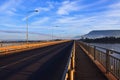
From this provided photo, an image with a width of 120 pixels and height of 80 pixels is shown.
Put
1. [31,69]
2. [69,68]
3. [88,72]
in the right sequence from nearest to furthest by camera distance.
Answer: [69,68]
[88,72]
[31,69]

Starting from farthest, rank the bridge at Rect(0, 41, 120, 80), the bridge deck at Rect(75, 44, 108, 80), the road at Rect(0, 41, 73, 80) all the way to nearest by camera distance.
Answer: the road at Rect(0, 41, 73, 80) → the bridge deck at Rect(75, 44, 108, 80) → the bridge at Rect(0, 41, 120, 80)

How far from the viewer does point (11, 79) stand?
14266 mm

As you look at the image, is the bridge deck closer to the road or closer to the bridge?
the bridge

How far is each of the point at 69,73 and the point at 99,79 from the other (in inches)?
249

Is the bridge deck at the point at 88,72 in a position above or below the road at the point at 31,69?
above

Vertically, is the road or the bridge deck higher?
the bridge deck

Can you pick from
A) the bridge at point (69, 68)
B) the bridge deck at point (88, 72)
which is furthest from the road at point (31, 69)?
the bridge deck at point (88, 72)

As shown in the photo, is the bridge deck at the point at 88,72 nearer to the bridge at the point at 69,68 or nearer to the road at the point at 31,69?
the bridge at the point at 69,68

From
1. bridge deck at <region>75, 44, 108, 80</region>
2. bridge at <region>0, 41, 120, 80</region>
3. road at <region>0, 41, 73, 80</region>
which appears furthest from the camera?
road at <region>0, 41, 73, 80</region>

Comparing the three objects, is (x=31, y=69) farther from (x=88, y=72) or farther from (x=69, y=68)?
(x=69, y=68)

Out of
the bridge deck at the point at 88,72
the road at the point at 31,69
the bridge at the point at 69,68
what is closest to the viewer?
the bridge at the point at 69,68

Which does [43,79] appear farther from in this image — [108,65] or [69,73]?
[69,73]

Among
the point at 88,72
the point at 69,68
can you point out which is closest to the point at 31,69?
the point at 88,72

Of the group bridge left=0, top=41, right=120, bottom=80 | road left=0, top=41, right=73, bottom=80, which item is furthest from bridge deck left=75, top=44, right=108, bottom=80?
road left=0, top=41, right=73, bottom=80
